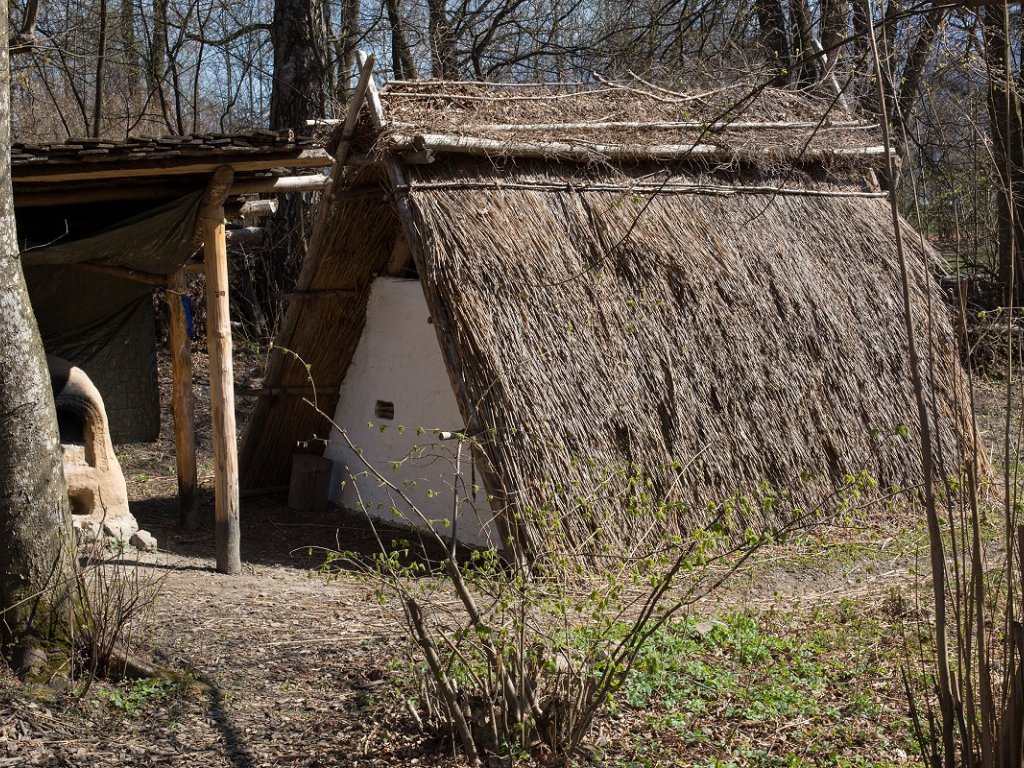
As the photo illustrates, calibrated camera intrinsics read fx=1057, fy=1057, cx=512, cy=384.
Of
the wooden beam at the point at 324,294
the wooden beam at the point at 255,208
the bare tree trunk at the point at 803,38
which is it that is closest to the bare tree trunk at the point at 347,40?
the bare tree trunk at the point at 803,38

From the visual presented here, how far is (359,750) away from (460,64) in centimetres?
1368

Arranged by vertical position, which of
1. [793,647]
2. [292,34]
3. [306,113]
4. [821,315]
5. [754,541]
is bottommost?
[793,647]

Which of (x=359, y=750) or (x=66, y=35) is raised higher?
(x=66, y=35)

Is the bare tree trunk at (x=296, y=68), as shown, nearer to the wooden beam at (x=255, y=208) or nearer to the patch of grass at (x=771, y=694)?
the wooden beam at (x=255, y=208)

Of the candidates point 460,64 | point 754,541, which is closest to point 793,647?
point 754,541

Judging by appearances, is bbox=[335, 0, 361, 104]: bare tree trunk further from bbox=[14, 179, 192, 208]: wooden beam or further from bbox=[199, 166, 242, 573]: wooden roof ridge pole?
bbox=[199, 166, 242, 573]: wooden roof ridge pole

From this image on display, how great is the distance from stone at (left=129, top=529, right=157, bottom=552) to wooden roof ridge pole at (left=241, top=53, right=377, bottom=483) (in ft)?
4.97

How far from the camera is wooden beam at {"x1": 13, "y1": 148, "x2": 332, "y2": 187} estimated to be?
5.80 m

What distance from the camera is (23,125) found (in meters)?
17.5

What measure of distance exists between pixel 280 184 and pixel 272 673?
3533mm

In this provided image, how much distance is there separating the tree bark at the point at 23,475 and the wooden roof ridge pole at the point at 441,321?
2.33 meters

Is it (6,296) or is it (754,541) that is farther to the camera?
(6,296)

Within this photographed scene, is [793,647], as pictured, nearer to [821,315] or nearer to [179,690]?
[179,690]

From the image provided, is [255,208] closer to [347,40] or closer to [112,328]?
[112,328]
